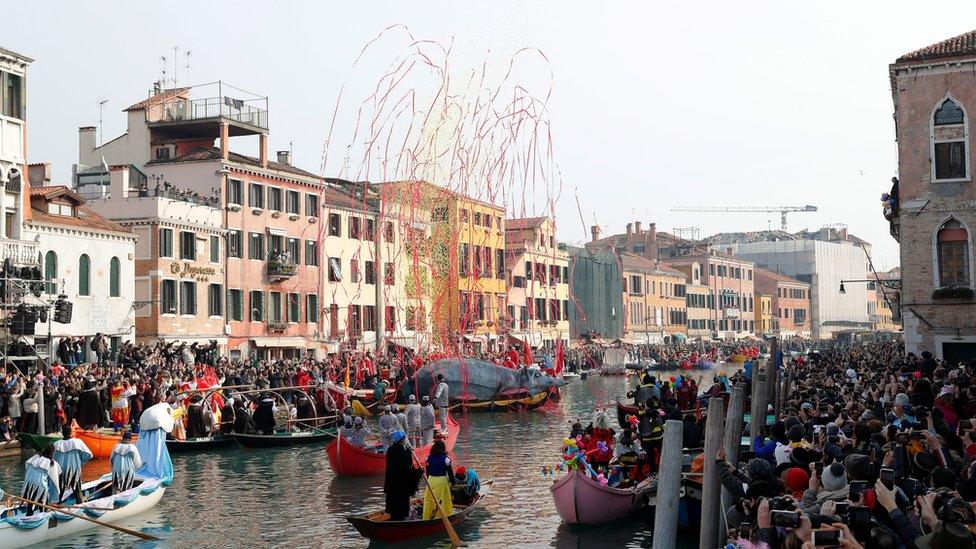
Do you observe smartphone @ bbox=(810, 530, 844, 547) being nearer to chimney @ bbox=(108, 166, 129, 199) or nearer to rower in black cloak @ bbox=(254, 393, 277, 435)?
rower in black cloak @ bbox=(254, 393, 277, 435)

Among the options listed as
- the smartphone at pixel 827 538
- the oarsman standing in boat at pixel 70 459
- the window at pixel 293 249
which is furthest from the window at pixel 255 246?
the smartphone at pixel 827 538

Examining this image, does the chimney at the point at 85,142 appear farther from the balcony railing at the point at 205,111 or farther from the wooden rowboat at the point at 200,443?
the wooden rowboat at the point at 200,443

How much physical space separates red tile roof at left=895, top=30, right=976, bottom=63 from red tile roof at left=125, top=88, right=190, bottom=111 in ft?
106

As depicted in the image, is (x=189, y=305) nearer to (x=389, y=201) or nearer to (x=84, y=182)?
(x=84, y=182)

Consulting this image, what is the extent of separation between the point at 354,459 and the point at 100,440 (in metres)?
6.63

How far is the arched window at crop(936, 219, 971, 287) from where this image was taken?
114 feet

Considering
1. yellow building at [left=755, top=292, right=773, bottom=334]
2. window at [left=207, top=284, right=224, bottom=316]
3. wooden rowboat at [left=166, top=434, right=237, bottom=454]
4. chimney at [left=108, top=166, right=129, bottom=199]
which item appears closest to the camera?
wooden rowboat at [left=166, top=434, right=237, bottom=454]

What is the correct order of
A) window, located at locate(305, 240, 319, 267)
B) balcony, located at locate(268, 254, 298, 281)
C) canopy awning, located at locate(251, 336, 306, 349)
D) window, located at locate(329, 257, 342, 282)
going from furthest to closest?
window, located at locate(329, 257, 342, 282) → window, located at locate(305, 240, 319, 267) → balcony, located at locate(268, 254, 298, 281) → canopy awning, located at locate(251, 336, 306, 349)

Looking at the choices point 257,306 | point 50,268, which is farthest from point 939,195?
point 257,306

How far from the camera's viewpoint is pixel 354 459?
25031 mm

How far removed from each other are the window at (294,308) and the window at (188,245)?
7.43m

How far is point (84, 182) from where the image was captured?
50.4 metres

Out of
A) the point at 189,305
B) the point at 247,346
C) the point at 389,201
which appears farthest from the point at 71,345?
the point at 389,201

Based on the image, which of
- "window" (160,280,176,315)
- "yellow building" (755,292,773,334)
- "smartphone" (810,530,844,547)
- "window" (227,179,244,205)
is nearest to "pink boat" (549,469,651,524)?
"smartphone" (810,530,844,547)
